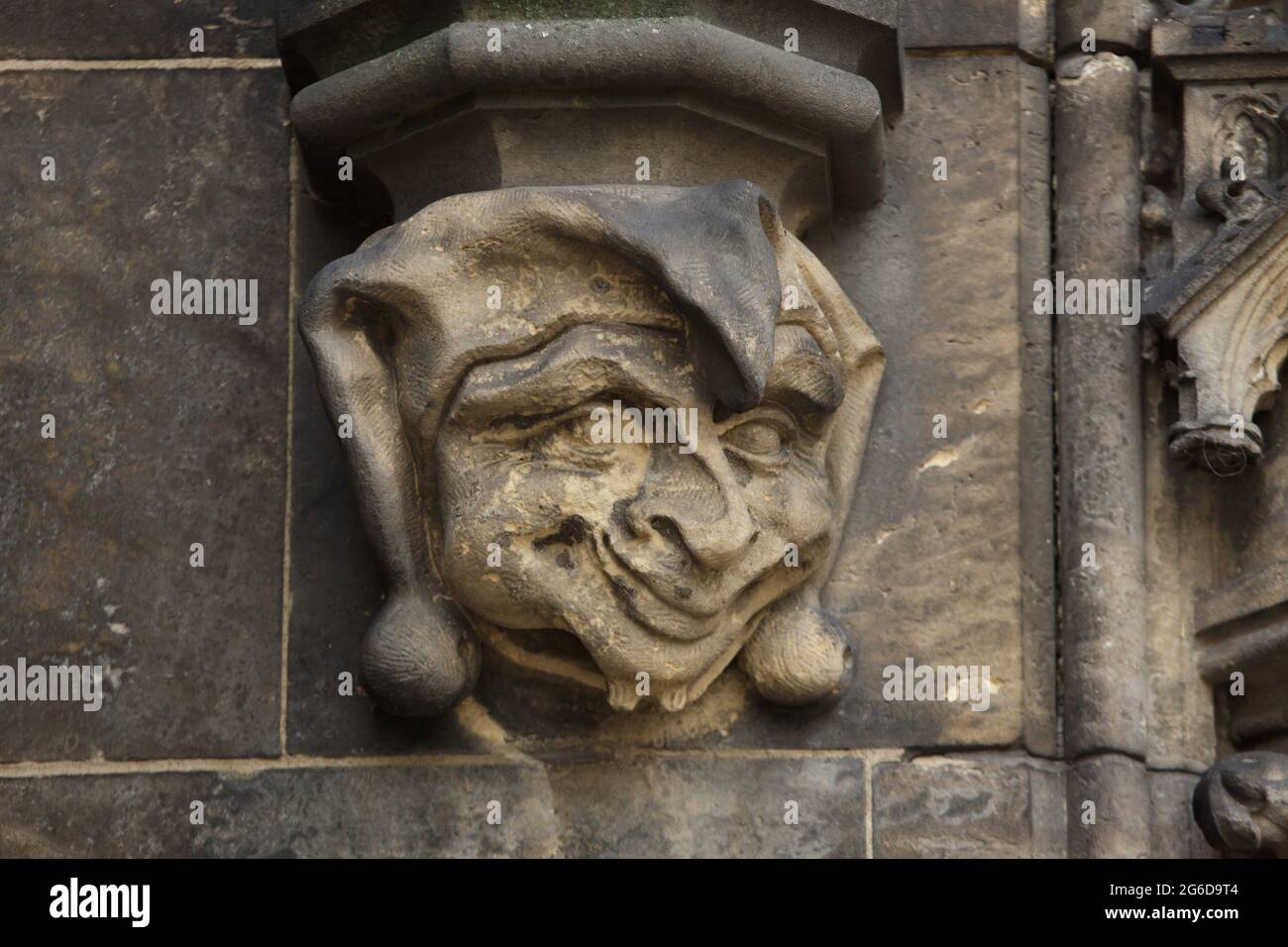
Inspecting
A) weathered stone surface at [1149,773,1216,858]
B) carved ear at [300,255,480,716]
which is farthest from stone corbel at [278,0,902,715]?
weathered stone surface at [1149,773,1216,858]

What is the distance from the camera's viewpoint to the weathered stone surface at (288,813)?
3662 millimetres

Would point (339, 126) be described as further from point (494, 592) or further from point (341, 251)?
→ point (494, 592)

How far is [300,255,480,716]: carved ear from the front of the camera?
11.8 feet

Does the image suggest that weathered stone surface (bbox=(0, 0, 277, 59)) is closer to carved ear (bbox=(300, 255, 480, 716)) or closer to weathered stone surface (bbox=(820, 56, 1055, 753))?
carved ear (bbox=(300, 255, 480, 716))

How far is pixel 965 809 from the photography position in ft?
12.0

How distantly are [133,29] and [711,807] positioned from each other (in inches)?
57.2

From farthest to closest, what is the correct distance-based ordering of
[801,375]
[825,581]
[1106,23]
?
[1106,23] < [825,581] < [801,375]

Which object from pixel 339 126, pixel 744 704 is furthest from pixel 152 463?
pixel 744 704

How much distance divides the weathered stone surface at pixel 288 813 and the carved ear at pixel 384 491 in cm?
12

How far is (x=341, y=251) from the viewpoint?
394 cm

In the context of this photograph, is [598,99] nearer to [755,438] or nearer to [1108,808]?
[755,438]

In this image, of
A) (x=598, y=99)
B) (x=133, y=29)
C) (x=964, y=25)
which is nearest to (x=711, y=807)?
(x=598, y=99)

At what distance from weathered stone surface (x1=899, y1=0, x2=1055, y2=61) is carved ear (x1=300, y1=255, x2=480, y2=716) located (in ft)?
3.00
